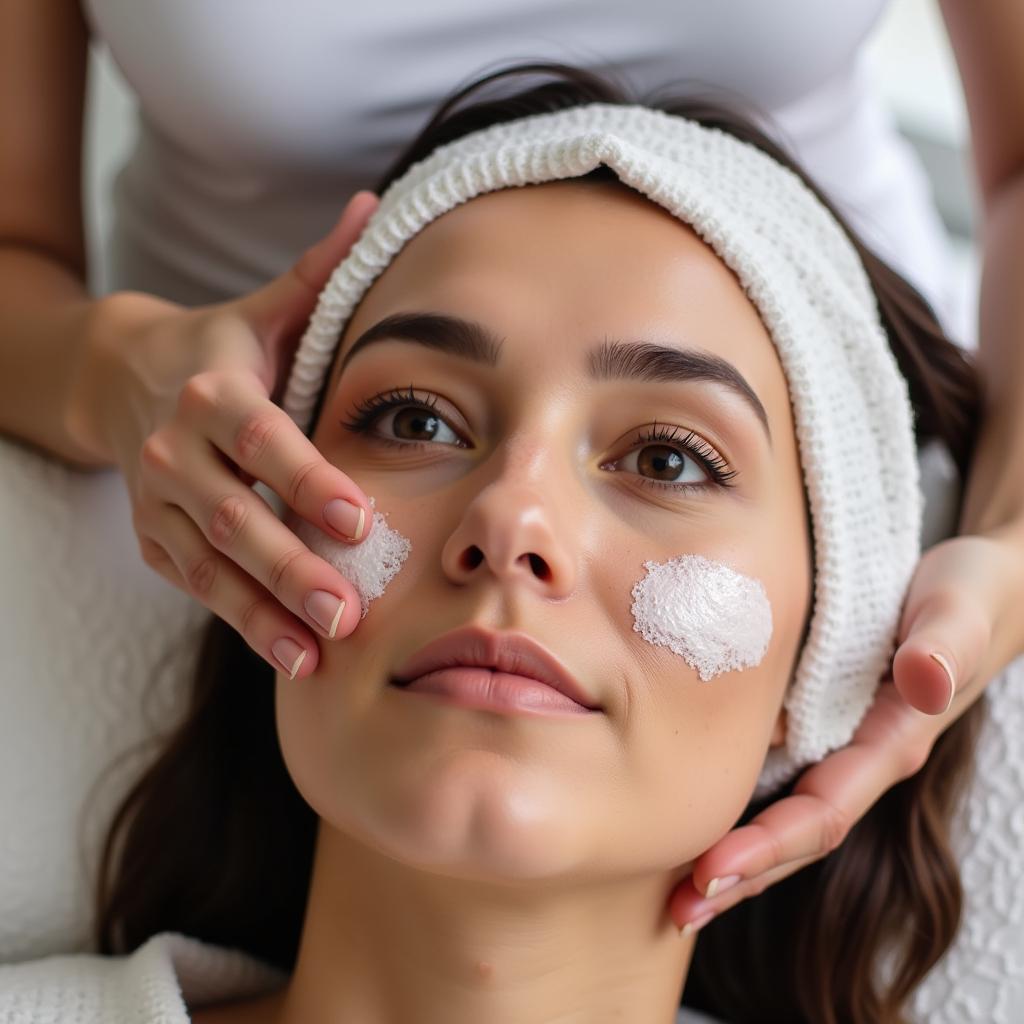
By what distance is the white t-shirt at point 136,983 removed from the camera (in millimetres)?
1111

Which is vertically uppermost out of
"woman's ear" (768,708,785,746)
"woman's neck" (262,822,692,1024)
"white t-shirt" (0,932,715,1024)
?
"woman's ear" (768,708,785,746)

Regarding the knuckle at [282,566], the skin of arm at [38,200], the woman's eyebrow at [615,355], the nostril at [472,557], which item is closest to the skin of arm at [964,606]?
the woman's eyebrow at [615,355]

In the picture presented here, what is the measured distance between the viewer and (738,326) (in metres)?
1.06

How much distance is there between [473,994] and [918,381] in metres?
0.75

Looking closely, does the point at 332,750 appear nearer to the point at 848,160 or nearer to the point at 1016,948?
the point at 1016,948

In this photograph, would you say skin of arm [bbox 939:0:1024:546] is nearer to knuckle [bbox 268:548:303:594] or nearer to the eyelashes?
the eyelashes

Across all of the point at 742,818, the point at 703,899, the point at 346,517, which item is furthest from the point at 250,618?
the point at 742,818

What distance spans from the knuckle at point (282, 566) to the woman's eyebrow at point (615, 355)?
21cm

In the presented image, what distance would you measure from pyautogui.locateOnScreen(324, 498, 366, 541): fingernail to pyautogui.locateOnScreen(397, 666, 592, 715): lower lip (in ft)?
0.41

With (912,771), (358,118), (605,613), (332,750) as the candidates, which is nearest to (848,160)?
(358,118)

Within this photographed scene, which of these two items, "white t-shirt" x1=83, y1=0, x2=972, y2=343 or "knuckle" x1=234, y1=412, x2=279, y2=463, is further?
"white t-shirt" x1=83, y1=0, x2=972, y2=343

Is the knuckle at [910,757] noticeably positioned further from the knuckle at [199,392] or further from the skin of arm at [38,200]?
the skin of arm at [38,200]

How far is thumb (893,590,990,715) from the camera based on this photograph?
38.6 inches

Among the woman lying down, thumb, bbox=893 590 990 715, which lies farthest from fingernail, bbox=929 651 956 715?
the woman lying down
